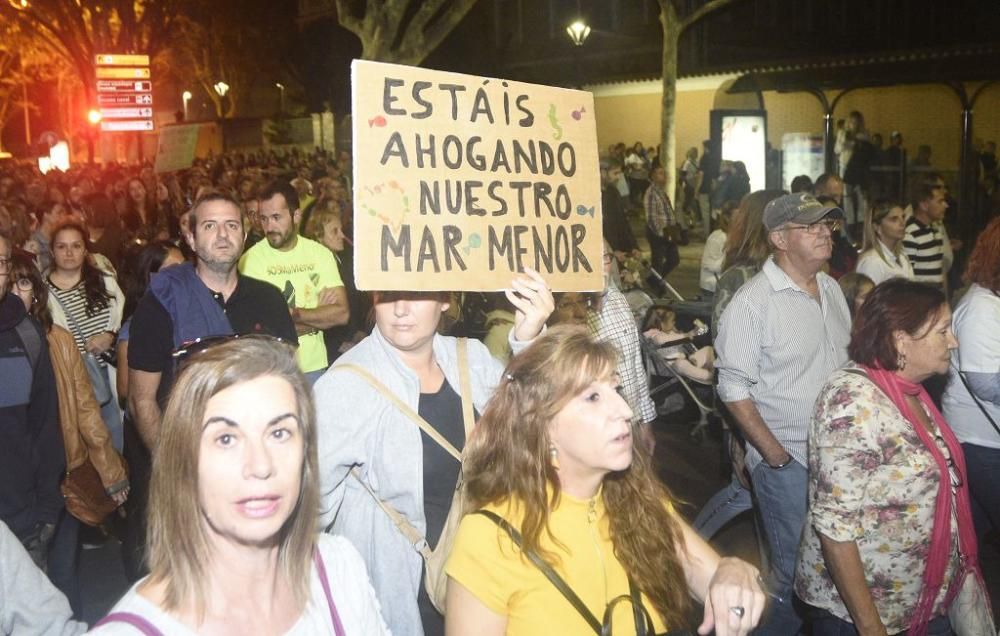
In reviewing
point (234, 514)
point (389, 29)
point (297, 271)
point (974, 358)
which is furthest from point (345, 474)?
point (389, 29)

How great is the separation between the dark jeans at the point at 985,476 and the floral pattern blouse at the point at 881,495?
1479 mm

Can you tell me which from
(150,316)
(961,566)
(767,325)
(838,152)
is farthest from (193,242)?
(838,152)

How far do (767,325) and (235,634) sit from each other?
10.8 feet

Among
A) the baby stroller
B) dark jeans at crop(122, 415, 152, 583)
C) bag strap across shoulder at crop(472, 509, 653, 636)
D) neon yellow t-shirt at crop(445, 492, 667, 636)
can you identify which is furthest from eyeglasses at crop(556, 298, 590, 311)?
bag strap across shoulder at crop(472, 509, 653, 636)

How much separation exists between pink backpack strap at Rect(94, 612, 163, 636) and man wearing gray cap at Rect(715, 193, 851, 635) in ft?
10.7

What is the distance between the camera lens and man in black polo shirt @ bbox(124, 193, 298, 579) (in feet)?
15.1

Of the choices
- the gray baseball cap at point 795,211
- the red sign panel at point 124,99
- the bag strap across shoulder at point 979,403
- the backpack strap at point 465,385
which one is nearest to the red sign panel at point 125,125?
the red sign panel at point 124,99

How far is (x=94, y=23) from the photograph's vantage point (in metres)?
29.1

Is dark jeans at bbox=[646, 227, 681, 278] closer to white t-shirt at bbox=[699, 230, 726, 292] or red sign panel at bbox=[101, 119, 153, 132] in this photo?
white t-shirt at bbox=[699, 230, 726, 292]

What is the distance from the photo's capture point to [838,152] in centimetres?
1823

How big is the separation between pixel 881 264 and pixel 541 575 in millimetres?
5741

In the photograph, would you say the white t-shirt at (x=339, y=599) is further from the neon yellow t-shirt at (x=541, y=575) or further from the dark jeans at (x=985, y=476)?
the dark jeans at (x=985, y=476)

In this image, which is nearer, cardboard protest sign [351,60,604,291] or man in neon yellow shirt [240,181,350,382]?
cardboard protest sign [351,60,604,291]

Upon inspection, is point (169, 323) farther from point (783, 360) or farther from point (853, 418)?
point (853, 418)
